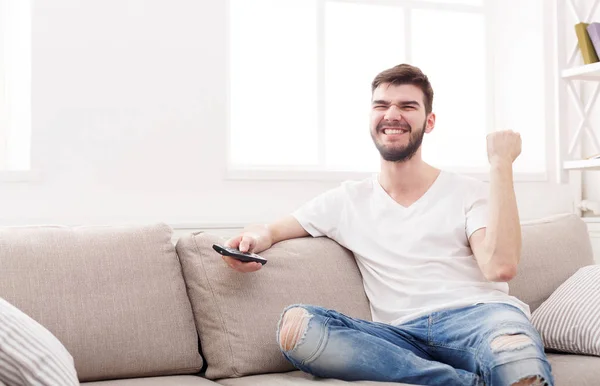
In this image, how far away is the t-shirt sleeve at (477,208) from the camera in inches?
87.0

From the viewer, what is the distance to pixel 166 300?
6.84 ft

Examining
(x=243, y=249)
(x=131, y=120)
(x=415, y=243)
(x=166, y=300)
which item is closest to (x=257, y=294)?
(x=243, y=249)

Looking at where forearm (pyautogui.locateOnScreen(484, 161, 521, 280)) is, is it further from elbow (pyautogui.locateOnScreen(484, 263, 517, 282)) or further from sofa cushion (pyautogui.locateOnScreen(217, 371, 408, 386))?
sofa cushion (pyautogui.locateOnScreen(217, 371, 408, 386))

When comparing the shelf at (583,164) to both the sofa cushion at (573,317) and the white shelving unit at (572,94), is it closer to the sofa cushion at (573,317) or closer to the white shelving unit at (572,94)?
the white shelving unit at (572,94)

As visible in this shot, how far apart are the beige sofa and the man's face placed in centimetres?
36

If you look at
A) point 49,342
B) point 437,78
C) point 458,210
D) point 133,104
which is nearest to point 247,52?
point 133,104

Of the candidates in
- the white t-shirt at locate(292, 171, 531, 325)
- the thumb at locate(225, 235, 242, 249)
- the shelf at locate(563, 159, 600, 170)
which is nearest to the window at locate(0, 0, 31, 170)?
the thumb at locate(225, 235, 242, 249)

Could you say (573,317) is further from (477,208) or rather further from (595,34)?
(595,34)

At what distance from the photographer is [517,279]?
97.4 inches

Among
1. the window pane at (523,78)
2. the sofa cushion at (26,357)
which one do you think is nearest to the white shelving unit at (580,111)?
the window pane at (523,78)

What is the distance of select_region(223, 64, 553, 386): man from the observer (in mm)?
1910

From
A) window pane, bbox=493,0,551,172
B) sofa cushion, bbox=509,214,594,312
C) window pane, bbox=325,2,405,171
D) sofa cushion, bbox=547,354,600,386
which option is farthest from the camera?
window pane, bbox=493,0,551,172

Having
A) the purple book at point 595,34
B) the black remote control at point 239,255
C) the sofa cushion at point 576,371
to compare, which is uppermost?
the purple book at point 595,34

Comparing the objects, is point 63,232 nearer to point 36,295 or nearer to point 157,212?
point 36,295
